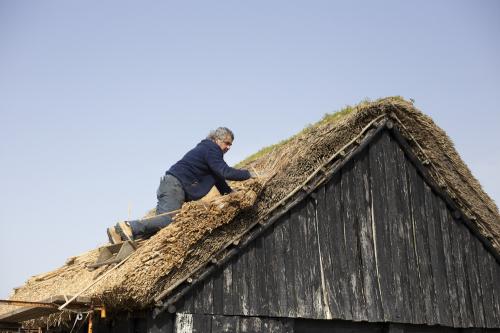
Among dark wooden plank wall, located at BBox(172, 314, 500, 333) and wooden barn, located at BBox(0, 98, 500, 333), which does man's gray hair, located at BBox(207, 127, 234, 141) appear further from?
dark wooden plank wall, located at BBox(172, 314, 500, 333)

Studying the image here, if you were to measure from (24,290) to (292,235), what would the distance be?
531 cm

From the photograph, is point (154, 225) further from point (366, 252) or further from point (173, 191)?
point (366, 252)

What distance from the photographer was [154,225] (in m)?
8.20

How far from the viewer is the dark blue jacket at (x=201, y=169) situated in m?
8.53

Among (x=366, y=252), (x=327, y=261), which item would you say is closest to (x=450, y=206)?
(x=366, y=252)

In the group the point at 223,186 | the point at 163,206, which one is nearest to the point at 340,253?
the point at 223,186

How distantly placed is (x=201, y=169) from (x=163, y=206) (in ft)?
2.25

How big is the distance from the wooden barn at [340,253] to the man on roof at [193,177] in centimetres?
63

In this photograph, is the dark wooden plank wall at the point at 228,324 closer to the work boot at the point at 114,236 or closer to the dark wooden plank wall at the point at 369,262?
the dark wooden plank wall at the point at 369,262

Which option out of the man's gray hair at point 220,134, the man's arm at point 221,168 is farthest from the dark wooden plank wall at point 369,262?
the man's gray hair at point 220,134

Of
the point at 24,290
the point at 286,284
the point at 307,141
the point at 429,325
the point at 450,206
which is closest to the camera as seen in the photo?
the point at 286,284

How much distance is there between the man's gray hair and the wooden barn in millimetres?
749

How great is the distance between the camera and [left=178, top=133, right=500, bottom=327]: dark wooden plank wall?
8008 millimetres

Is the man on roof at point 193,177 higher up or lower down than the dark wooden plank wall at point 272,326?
higher up
